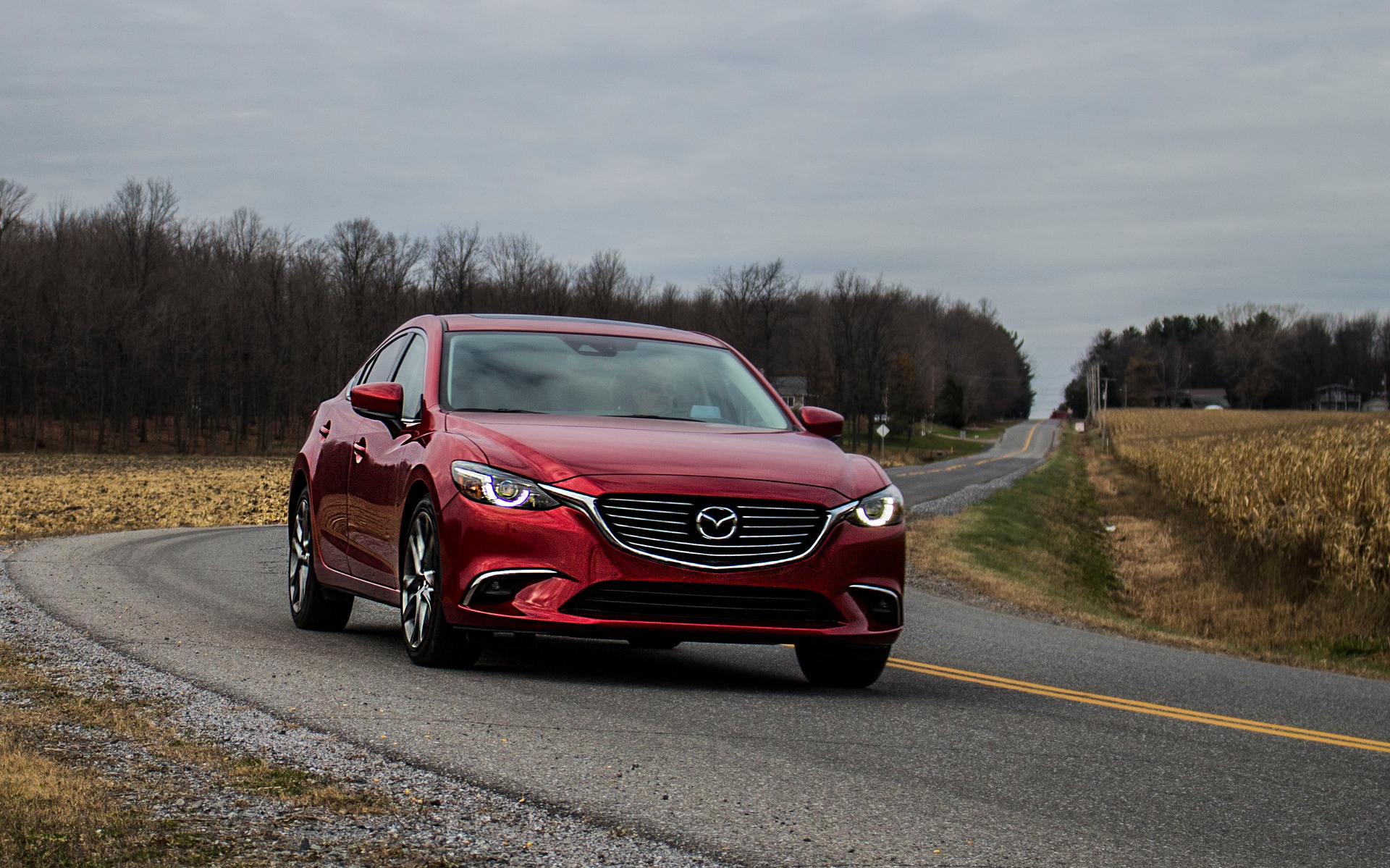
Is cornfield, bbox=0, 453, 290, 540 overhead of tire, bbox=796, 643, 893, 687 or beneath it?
beneath

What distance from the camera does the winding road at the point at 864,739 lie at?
182 inches

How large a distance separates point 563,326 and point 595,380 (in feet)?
1.91

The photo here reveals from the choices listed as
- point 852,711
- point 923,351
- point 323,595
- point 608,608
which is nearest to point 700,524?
point 608,608

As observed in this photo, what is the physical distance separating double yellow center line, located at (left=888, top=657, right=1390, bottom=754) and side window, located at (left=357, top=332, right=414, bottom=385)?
140 inches

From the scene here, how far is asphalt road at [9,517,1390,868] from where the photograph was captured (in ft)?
15.1

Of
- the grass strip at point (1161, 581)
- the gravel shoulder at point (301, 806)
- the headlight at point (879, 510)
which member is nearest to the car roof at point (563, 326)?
the headlight at point (879, 510)

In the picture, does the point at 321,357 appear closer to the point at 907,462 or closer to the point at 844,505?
the point at 907,462

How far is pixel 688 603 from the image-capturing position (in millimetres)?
6645

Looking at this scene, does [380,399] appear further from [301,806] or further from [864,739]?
[301,806]

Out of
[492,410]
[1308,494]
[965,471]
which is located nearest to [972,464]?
[965,471]

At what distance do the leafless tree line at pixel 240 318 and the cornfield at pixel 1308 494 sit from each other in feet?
224

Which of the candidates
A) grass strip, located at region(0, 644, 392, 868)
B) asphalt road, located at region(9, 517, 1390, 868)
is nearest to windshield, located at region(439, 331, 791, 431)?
asphalt road, located at region(9, 517, 1390, 868)

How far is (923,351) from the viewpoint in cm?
17725

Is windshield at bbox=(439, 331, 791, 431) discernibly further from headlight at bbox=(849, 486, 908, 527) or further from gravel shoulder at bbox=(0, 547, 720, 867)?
gravel shoulder at bbox=(0, 547, 720, 867)
